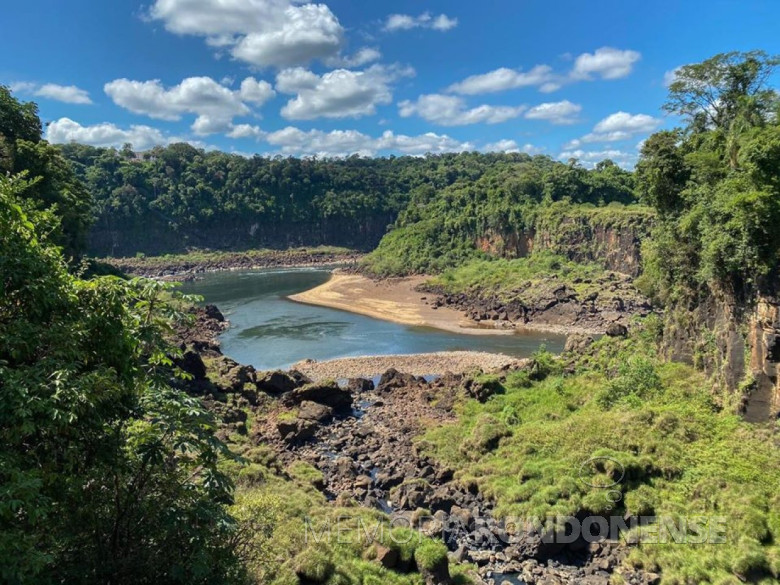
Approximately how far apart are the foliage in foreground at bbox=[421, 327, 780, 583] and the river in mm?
19506

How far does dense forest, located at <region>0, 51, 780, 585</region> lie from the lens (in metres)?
6.27

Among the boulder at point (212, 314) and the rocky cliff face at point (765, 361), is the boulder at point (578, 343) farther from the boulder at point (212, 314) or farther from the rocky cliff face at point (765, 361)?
the boulder at point (212, 314)

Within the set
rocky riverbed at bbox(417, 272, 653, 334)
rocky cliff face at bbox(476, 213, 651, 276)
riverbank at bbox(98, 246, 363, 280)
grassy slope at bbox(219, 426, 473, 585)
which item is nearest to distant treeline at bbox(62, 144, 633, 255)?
riverbank at bbox(98, 246, 363, 280)

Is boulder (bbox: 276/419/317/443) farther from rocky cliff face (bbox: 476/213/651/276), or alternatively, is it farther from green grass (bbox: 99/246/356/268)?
green grass (bbox: 99/246/356/268)

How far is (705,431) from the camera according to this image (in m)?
19.1

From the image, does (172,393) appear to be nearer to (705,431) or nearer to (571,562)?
(571,562)

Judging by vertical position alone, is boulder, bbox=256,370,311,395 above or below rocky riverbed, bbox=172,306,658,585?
above

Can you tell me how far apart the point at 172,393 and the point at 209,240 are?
13704 centimetres

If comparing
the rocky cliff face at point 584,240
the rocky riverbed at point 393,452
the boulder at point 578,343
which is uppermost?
the rocky cliff face at point 584,240

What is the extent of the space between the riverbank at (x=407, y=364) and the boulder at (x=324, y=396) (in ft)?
25.3

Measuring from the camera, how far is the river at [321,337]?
152ft

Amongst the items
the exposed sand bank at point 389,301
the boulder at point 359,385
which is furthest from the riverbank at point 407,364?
the exposed sand bank at point 389,301

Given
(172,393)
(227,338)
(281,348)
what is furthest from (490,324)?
(172,393)

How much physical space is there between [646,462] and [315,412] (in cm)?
1667
